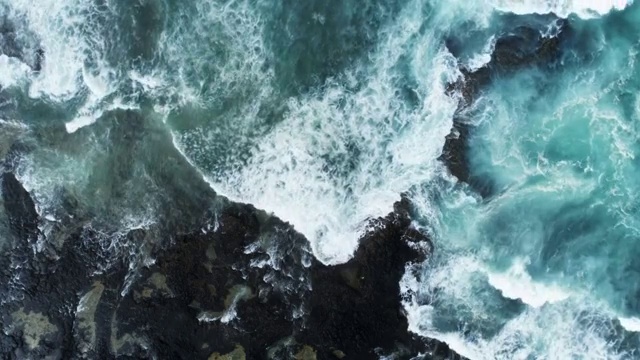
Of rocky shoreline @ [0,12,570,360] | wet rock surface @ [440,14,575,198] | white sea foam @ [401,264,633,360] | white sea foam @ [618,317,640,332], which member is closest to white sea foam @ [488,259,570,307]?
white sea foam @ [401,264,633,360]

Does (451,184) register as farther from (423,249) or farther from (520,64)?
(520,64)

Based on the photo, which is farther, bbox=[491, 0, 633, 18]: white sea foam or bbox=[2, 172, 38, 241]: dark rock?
bbox=[2, 172, 38, 241]: dark rock

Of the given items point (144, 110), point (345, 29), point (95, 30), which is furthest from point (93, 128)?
point (345, 29)

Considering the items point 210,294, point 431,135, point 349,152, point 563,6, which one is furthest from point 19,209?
point 563,6

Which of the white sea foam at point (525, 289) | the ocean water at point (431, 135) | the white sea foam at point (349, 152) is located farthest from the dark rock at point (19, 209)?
the white sea foam at point (525, 289)

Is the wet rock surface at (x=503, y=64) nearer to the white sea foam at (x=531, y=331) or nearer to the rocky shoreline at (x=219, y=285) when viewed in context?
the rocky shoreline at (x=219, y=285)

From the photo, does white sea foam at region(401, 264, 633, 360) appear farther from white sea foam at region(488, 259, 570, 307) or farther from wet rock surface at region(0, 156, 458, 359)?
wet rock surface at region(0, 156, 458, 359)

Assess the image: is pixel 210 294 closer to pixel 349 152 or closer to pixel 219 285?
pixel 219 285

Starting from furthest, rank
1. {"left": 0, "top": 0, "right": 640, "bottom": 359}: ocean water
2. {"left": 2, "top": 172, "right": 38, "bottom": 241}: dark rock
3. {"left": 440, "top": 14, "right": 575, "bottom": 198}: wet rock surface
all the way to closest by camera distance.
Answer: {"left": 2, "top": 172, "right": 38, "bottom": 241}: dark rock, {"left": 0, "top": 0, "right": 640, "bottom": 359}: ocean water, {"left": 440, "top": 14, "right": 575, "bottom": 198}: wet rock surface
